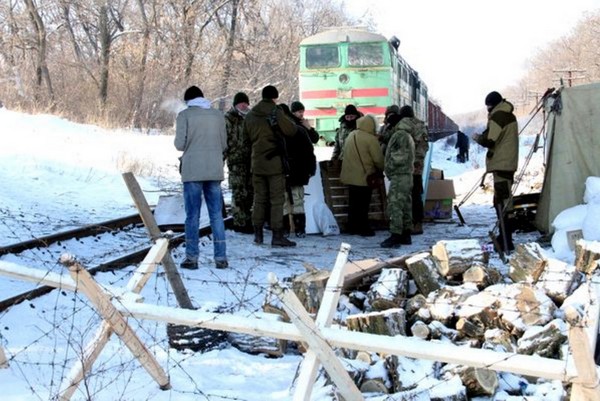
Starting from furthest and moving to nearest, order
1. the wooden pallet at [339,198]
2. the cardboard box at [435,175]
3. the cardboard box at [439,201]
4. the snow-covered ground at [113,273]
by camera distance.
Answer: the cardboard box at [435,175] → the cardboard box at [439,201] → the wooden pallet at [339,198] → the snow-covered ground at [113,273]

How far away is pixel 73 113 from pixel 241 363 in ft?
79.0

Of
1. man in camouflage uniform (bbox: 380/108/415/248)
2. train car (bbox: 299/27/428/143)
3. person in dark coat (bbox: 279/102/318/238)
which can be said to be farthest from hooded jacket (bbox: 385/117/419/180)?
train car (bbox: 299/27/428/143)

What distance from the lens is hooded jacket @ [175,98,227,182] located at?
22.9 feet

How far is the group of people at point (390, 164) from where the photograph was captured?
8562 millimetres

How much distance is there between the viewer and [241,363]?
4527mm

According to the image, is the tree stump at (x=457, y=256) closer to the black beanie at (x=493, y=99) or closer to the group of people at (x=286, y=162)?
the group of people at (x=286, y=162)

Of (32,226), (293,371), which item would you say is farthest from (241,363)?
(32,226)

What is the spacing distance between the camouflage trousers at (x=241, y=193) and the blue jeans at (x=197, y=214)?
178 cm

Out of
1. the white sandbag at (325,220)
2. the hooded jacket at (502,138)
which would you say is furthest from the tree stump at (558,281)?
the white sandbag at (325,220)

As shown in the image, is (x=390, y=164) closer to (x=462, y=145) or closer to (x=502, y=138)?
(x=502, y=138)

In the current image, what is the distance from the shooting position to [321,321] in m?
3.02

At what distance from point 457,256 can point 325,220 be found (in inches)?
148

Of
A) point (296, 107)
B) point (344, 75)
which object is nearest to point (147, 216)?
point (296, 107)

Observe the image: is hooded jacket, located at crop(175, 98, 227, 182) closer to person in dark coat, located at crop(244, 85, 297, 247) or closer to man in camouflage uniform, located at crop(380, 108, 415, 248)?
person in dark coat, located at crop(244, 85, 297, 247)
